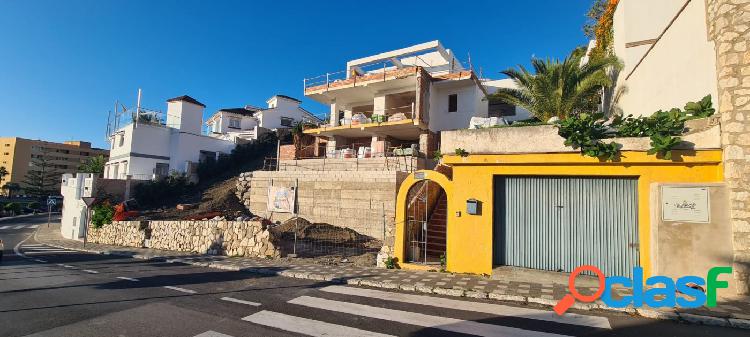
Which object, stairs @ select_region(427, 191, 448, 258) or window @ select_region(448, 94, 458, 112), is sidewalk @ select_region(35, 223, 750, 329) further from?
window @ select_region(448, 94, 458, 112)

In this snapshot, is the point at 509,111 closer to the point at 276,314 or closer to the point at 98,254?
the point at 276,314

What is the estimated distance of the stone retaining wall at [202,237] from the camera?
43.8 feet

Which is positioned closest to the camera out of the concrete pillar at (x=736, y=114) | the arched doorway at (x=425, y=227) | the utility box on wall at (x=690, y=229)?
the concrete pillar at (x=736, y=114)

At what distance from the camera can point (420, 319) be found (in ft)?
19.1

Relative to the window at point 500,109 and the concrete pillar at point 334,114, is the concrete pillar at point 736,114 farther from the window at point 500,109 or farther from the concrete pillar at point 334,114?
the concrete pillar at point 334,114

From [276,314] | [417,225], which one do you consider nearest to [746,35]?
[417,225]

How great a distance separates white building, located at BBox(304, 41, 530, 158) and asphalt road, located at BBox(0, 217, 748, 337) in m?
13.9

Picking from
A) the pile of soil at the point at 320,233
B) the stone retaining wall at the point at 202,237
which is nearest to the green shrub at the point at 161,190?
the stone retaining wall at the point at 202,237

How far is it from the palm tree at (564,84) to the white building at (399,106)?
675 centimetres

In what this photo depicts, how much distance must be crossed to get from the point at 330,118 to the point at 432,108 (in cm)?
868

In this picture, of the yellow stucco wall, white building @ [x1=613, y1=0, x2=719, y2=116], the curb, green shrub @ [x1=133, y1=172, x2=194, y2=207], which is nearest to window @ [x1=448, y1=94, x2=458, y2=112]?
white building @ [x1=613, y1=0, x2=719, y2=116]

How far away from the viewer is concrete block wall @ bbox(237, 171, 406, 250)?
16.3 metres

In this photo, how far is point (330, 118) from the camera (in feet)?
92.0

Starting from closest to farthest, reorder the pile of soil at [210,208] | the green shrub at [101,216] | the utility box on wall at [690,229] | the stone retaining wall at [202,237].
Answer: the utility box on wall at [690,229]
the stone retaining wall at [202,237]
the pile of soil at [210,208]
the green shrub at [101,216]
